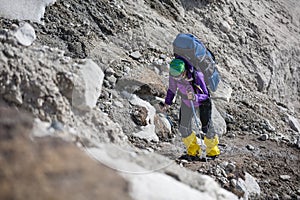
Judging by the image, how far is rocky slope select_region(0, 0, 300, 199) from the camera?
4086 mm

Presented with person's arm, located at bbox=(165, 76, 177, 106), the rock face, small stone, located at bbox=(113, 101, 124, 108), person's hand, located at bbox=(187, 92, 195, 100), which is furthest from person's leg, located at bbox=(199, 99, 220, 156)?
the rock face

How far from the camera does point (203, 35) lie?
10109 millimetres

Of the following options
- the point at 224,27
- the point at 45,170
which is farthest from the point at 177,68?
the point at 224,27

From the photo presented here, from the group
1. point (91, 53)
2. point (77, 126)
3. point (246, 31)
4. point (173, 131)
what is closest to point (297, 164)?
point (173, 131)

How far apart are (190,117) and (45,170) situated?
3562 mm

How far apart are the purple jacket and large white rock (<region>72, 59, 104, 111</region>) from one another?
121 cm

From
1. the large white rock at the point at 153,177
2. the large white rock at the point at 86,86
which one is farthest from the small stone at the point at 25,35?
the large white rock at the point at 153,177

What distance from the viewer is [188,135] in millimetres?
6160

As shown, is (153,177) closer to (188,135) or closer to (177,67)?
(177,67)

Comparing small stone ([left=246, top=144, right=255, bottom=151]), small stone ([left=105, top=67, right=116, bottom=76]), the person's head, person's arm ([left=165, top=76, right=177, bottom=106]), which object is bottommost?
small stone ([left=105, top=67, right=116, bottom=76])

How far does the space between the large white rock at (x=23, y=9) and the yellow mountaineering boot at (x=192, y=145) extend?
3.08 metres

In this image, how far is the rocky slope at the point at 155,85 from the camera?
4086 mm

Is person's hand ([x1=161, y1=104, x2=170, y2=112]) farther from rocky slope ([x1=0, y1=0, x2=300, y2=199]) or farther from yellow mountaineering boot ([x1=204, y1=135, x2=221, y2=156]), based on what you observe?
yellow mountaineering boot ([x1=204, y1=135, x2=221, y2=156])

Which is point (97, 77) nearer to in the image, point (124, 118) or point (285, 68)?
point (124, 118)
